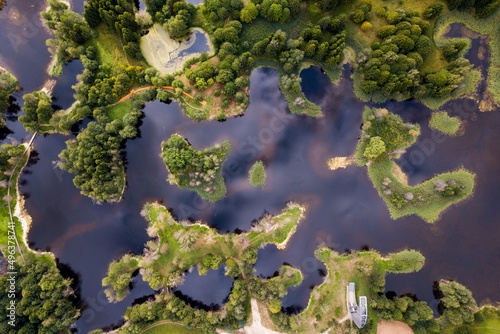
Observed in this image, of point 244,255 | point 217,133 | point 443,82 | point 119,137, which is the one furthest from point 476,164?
point 119,137

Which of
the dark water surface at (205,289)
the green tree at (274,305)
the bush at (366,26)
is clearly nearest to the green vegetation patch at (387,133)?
the bush at (366,26)

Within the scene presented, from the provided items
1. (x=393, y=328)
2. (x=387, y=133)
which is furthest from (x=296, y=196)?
(x=393, y=328)

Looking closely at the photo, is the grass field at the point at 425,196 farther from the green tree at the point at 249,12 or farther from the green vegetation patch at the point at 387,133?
the green tree at the point at 249,12

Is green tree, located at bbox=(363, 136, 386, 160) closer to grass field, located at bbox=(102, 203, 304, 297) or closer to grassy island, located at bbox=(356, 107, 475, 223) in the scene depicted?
grassy island, located at bbox=(356, 107, 475, 223)

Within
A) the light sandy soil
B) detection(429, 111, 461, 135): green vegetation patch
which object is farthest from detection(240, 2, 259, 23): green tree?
the light sandy soil

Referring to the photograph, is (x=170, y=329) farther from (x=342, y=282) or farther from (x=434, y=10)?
(x=434, y=10)

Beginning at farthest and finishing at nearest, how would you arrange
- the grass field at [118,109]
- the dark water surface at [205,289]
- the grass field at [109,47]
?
the grass field at [109,47] → the grass field at [118,109] → the dark water surface at [205,289]
